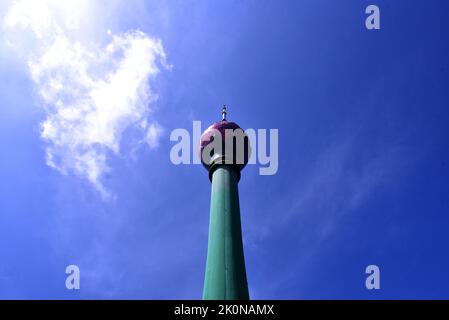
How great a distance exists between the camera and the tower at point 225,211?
22531mm

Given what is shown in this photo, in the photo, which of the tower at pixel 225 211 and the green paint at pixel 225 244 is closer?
the green paint at pixel 225 244

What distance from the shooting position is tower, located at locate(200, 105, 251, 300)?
73.9ft

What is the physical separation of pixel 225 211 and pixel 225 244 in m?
3.01

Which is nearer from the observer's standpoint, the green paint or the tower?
the green paint

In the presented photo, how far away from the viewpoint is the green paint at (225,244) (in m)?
22.2

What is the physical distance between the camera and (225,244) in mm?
25156

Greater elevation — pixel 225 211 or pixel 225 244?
pixel 225 211

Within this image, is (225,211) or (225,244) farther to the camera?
(225,211)
